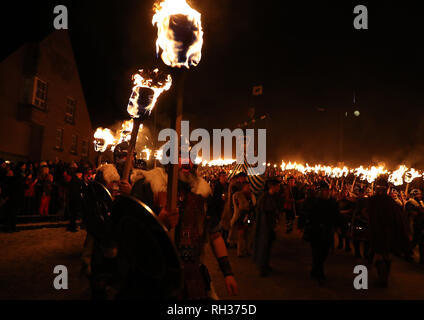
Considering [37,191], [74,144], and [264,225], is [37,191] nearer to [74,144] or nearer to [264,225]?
[264,225]

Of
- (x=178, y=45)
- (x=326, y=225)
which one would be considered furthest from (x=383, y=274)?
(x=178, y=45)

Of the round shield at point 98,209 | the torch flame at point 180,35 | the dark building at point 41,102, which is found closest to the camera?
the torch flame at point 180,35

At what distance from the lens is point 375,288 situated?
6.77m

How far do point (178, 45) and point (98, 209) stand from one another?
176cm

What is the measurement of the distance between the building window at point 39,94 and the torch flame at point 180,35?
20.3m

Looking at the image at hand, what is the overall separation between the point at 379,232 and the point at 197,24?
20.7 feet

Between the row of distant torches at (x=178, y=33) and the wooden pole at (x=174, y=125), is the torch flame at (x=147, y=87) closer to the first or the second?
the row of distant torches at (x=178, y=33)

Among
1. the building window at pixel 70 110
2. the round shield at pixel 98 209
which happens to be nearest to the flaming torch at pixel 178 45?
the round shield at pixel 98 209

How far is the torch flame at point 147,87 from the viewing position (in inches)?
168

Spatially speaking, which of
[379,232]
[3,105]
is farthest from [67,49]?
[379,232]

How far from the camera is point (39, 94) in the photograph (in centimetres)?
2134

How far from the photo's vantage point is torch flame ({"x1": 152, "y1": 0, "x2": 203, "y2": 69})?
8.67 feet

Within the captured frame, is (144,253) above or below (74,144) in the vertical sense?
below

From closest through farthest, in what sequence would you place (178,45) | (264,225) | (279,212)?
(178,45)
(264,225)
(279,212)
